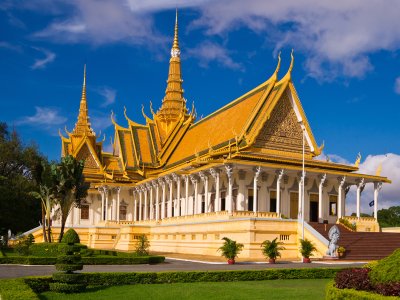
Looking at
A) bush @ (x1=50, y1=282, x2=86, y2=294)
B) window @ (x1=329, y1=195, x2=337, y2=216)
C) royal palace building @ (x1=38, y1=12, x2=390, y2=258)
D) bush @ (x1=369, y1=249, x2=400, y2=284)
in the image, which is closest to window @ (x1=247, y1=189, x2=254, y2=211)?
royal palace building @ (x1=38, y1=12, x2=390, y2=258)

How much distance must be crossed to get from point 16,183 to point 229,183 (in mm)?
27852

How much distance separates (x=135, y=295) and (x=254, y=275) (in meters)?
4.55

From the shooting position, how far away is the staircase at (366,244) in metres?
27.4

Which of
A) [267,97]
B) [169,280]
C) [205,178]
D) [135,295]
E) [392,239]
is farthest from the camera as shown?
[267,97]

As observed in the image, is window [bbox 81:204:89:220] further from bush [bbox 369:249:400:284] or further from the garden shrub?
bush [bbox 369:249:400:284]

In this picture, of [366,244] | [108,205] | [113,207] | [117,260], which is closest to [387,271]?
[117,260]

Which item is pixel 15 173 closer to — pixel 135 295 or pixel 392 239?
pixel 392 239

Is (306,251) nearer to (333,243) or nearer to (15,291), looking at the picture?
(333,243)

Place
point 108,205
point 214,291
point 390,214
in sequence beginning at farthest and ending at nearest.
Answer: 1. point 390,214
2. point 108,205
3. point 214,291

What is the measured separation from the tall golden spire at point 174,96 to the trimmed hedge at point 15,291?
134 feet

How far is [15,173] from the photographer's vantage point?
2200 inches

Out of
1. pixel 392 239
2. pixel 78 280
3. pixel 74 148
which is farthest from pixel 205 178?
pixel 74 148

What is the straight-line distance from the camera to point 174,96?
5822cm

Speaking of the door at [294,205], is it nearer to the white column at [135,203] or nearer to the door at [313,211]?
the door at [313,211]
